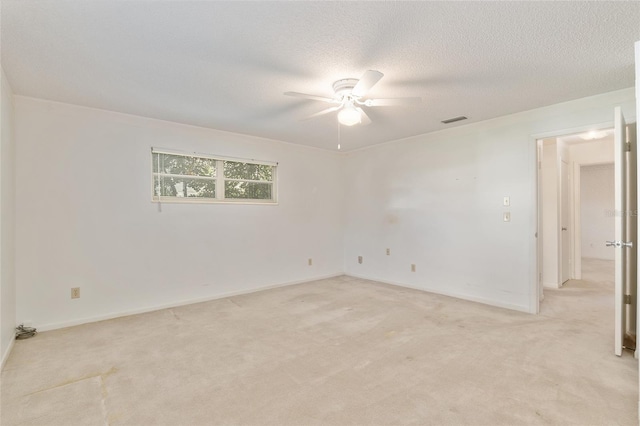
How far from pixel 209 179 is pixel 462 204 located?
3.55 m

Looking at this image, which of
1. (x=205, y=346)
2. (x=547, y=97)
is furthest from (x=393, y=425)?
(x=547, y=97)

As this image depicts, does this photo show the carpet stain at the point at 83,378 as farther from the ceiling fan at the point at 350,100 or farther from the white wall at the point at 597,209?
the white wall at the point at 597,209

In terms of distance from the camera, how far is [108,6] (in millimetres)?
1673

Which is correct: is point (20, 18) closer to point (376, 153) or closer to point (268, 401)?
point (268, 401)

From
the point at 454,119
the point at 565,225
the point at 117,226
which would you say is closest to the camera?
the point at 117,226

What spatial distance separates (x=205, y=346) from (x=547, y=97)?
410cm

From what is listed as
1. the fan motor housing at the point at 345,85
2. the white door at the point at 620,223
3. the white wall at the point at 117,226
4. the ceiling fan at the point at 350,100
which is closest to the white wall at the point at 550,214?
the white door at the point at 620,223

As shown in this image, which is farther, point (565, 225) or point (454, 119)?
point (565, 225)

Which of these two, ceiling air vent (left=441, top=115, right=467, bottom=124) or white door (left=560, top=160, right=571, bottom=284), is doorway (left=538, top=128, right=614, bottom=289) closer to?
white door (left=560, top=160, right=571, bottom=284)

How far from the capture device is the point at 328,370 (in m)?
2.26

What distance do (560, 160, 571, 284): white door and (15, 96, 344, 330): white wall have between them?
4561 millimetres

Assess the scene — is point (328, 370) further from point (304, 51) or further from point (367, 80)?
point (304, 51)

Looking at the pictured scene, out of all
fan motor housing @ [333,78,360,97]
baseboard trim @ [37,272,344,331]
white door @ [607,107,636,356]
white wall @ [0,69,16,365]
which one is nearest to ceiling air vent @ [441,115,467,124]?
white door @ [607,107,636,356]

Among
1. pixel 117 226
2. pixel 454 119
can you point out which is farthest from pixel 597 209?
pixel 117 226
